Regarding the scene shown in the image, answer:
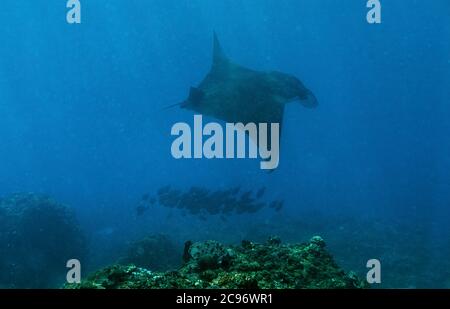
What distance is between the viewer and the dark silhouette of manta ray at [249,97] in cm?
1040

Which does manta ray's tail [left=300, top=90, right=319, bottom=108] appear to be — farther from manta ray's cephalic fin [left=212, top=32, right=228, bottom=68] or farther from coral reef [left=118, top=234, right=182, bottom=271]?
coral reef [left=118, top=234, right=182, bottom=271]

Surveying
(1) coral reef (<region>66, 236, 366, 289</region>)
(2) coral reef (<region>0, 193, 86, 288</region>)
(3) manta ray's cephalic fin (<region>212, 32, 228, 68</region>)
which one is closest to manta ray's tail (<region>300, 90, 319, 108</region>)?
(3) manta ray's cephalic fin (<region>212, 32, 228, 68</region>)

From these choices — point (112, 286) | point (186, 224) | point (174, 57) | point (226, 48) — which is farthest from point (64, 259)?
point (174, 57)

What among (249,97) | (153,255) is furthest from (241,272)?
(153,255)

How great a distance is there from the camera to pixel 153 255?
11.7 m

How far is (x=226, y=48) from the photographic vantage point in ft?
402

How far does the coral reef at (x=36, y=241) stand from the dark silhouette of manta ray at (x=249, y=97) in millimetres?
6590

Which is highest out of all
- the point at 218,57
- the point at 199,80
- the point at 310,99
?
the point at 199,80

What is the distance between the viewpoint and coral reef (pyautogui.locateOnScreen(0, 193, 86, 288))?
11.9 meters

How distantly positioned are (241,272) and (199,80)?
111966 mm

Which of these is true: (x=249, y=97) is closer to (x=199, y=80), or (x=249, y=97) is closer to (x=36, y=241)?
(x=36, y=241)

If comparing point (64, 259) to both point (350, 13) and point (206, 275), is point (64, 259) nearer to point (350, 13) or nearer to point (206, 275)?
point (206, 275)

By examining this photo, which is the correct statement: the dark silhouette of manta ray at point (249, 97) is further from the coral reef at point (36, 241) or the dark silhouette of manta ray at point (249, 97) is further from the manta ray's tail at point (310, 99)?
the coral reef at point (36, 241)
